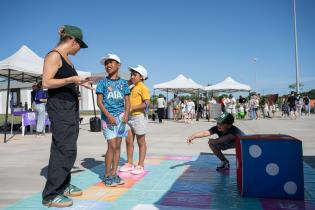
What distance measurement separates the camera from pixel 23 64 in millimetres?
11117

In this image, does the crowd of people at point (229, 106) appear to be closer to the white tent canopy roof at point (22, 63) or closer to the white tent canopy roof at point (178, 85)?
the white tent canopy roof at point (178, 85)

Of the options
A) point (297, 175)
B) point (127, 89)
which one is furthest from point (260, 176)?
point (127, 89)

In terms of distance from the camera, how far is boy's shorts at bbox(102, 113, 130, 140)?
4.34 metres

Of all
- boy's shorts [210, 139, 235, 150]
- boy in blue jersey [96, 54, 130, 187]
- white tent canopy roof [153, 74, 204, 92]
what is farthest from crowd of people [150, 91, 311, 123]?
boy in blue jersey [96, 54, 130, 187]

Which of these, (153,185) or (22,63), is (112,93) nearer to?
(153,185)

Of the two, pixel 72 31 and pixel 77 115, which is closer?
pixel 72 31

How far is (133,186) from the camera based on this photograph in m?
4.48

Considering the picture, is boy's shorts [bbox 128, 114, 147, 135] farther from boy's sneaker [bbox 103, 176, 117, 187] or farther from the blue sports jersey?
boy's sneaker [bbox 103, 176, 117, 187]

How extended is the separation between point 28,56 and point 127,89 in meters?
8.87

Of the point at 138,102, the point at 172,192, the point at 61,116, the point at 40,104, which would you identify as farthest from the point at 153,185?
the point at 40,104

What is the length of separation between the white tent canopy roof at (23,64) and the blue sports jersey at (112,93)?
23.9 feet

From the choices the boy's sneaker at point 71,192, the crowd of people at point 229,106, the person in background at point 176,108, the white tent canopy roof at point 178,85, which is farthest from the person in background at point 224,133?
the white tent canopy roof at point 178,85

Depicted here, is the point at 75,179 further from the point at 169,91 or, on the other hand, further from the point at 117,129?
the point at 169,91

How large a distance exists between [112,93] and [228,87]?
20870 mm
